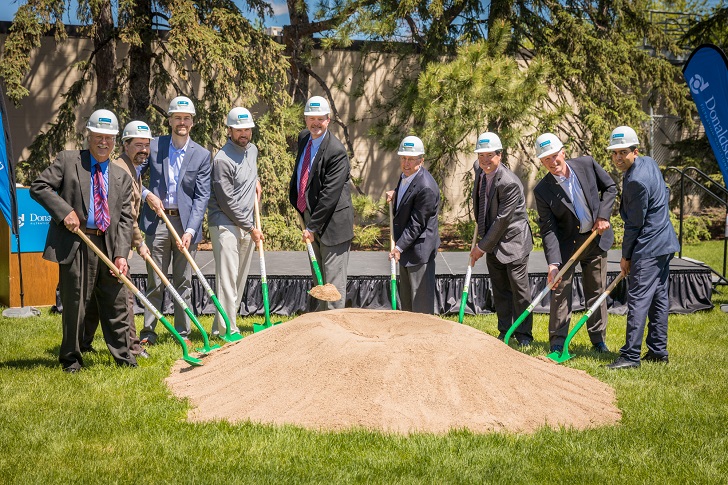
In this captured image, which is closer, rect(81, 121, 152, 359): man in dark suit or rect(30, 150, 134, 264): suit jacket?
rect(30, 150, 134, 264): suit jacket

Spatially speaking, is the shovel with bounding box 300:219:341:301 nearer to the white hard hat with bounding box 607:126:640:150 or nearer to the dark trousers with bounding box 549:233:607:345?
the dark trousers with bounding box 549:233:607:345

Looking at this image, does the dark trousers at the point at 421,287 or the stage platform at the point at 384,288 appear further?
the stage platform at the point at 384,288

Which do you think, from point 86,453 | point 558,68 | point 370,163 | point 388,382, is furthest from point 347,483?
point 370,163

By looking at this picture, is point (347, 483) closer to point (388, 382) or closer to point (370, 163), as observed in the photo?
point (388, 382)

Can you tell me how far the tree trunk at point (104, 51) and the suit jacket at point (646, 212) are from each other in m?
8.02

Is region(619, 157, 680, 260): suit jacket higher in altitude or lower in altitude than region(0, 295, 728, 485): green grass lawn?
higher

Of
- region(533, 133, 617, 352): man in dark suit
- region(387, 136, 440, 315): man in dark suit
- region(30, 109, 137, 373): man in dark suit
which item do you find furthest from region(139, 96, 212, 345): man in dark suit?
region(533, 133, 617, 352): man in dark suit

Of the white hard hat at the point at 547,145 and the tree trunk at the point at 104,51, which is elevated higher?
the tree trunk at the point at 104,51

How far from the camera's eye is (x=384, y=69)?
16.6 meters

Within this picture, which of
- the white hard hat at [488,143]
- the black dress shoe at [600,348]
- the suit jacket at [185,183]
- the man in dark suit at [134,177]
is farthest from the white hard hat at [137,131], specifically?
the black dress shoe at [600,348]

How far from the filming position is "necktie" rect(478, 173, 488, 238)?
6953mm

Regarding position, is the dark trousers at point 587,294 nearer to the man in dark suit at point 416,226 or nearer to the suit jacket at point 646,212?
the suit jacket at point 646,212

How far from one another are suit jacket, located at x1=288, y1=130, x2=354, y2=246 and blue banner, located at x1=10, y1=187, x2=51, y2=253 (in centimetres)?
374

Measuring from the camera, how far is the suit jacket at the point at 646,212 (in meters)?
6.02
